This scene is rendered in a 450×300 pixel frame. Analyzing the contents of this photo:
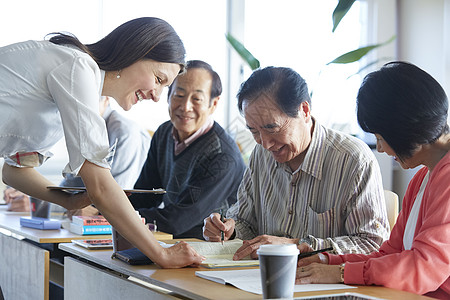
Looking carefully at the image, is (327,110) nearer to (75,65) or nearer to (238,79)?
(238,79)

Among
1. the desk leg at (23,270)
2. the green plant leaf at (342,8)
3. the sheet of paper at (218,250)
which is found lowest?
the desk leg at (23,270)

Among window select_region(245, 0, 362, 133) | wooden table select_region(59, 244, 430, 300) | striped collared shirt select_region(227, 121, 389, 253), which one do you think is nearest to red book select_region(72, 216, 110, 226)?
wooden table select_region(59, 244, 430, 300)

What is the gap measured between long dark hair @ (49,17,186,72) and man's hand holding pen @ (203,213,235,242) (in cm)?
58

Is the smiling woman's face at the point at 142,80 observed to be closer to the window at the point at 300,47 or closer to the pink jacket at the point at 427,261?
the pink jacket at the point at 427,261

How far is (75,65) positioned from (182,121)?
1.37m

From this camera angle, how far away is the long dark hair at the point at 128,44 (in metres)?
1.71

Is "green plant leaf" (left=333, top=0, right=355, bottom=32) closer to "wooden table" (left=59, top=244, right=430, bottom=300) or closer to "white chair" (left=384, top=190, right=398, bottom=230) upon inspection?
"white chair" (left=384, top=190, right=398, bottom=230)

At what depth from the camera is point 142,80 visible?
1.78 metres

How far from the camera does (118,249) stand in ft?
5.68

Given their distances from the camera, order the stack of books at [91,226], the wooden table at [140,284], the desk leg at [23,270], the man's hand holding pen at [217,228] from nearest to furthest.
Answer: the wooden table at [140,284] → the man's hand holding pen at [217,228] → the desk leg at [23,270] → the stack of books at [91,226]

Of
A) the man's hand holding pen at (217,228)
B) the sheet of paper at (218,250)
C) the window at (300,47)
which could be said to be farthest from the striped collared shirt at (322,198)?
the window at (300,47)

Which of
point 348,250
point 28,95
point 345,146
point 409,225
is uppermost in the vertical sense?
point 28,95

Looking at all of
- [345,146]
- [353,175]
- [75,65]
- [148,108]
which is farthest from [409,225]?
[148,108]

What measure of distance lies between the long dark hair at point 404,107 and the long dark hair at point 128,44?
0.62 meters
